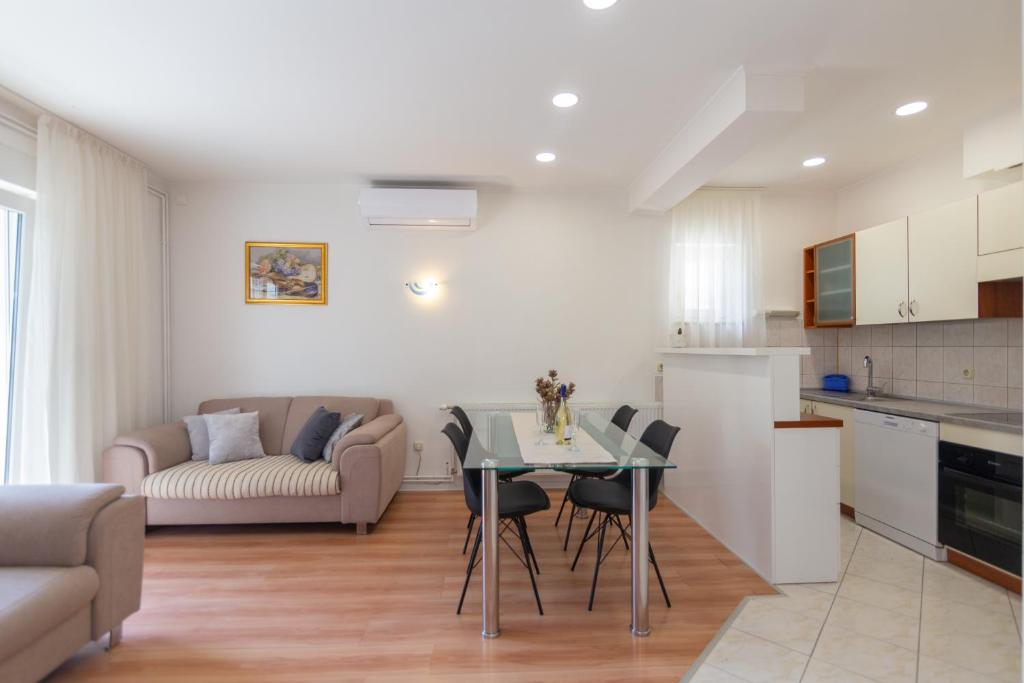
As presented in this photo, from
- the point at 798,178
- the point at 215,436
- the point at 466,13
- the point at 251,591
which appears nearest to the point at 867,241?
the point at 798,178

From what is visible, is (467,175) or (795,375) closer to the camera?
(795,375)

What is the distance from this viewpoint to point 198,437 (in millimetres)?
4090

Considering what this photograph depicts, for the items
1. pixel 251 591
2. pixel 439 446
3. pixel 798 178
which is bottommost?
pixel 251 591

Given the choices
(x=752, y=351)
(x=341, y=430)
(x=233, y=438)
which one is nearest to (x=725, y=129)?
(x=752, y=351)

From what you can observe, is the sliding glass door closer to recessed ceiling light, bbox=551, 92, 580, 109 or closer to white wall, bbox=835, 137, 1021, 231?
recessed ceiling light, bbox=551, 92, 580, 109

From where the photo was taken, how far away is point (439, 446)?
189 inches

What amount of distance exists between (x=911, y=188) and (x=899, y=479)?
2285mm

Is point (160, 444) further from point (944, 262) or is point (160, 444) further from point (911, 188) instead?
point (911, 188)

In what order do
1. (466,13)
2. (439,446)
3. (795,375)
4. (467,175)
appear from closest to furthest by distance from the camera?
(466,13) → (795,375) → (467,175) → (439,446)

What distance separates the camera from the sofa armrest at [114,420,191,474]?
3.66 m

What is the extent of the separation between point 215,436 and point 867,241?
5340mm

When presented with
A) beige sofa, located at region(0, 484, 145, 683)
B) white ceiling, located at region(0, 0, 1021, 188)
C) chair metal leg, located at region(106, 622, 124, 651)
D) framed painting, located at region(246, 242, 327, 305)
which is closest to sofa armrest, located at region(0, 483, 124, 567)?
beige sofa, located at region(0, 484, 145, 683)

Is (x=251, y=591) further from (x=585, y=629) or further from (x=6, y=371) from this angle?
(x=6, y=371)

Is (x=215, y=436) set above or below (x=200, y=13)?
below
